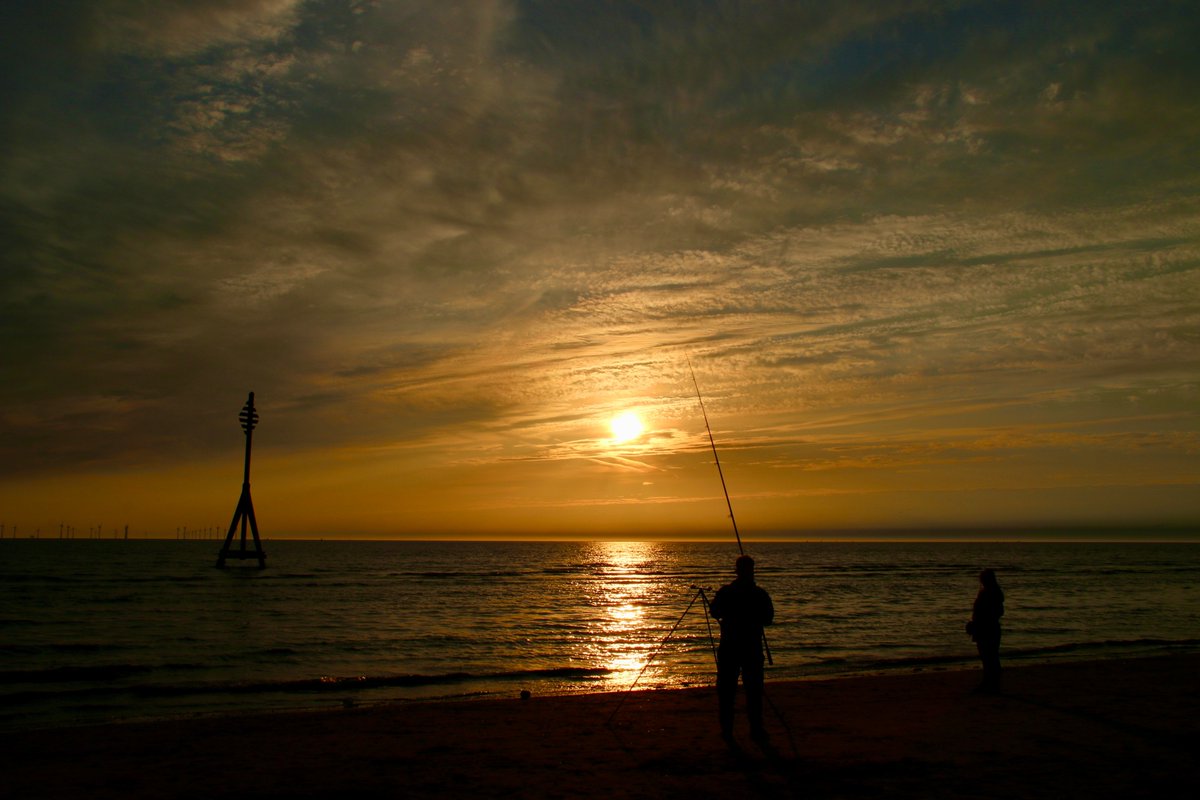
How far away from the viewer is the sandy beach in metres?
7.38

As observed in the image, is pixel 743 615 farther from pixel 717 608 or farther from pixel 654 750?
pixel 654 750

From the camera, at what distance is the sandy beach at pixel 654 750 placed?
24.2 feet

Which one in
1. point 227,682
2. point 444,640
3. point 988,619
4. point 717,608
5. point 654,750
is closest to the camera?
point 654,750

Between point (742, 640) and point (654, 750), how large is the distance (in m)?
1.62

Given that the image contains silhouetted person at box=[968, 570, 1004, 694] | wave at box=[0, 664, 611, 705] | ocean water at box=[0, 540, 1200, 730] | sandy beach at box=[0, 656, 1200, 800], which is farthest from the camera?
ocean water at box=[0, 540, 1200, 730]

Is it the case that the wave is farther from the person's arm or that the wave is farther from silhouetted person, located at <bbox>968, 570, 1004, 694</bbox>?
the person's arm

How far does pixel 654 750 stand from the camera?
29.2ft

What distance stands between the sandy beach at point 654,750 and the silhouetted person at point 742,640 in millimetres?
378

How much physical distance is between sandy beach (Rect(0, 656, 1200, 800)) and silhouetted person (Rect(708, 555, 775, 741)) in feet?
1.24

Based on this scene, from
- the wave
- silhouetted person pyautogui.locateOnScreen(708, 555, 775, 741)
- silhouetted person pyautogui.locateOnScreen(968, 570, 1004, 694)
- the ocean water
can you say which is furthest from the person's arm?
the wave

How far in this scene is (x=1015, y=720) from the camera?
1026 cm

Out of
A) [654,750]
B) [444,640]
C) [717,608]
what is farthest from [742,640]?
[444,640]

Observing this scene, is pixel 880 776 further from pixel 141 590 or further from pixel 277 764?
pixel 141 590

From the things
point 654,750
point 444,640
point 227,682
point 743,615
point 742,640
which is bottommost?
point 444,640
